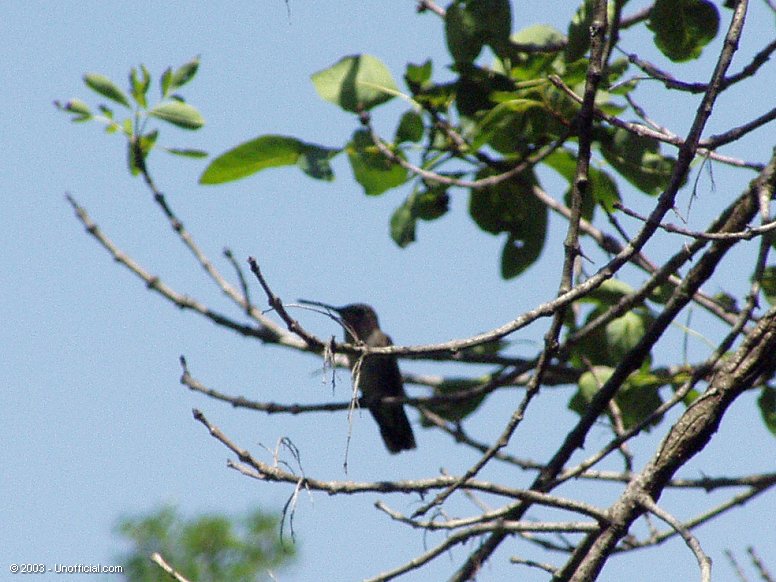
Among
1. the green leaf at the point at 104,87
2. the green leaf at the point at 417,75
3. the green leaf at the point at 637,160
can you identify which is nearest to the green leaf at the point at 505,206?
the green leaf at the point at 637,160

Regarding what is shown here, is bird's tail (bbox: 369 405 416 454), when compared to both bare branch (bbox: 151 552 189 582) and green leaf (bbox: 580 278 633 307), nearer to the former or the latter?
green leaf (bbox: 580 278 633 307)

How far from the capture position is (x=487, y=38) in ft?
12.6

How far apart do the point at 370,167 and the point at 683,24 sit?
1.32 meters

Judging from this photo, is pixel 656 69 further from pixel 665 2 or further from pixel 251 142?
pixel 251 142

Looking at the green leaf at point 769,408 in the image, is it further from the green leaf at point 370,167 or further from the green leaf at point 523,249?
the green leaf at point 370,167

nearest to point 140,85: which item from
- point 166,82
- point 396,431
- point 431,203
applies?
point 166,82

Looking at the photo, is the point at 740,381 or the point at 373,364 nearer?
the point at 740,381

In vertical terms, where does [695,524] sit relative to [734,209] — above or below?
below

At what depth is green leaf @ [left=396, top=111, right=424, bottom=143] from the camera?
3.97 m

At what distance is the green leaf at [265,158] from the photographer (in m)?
4.00

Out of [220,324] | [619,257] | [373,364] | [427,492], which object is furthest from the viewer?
[373,364]

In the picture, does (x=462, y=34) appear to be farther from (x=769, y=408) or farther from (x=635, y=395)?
(x=769, y=408)

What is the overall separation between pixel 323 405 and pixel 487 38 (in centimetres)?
160

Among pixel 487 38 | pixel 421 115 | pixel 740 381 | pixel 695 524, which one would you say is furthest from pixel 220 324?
pixel 740 381
